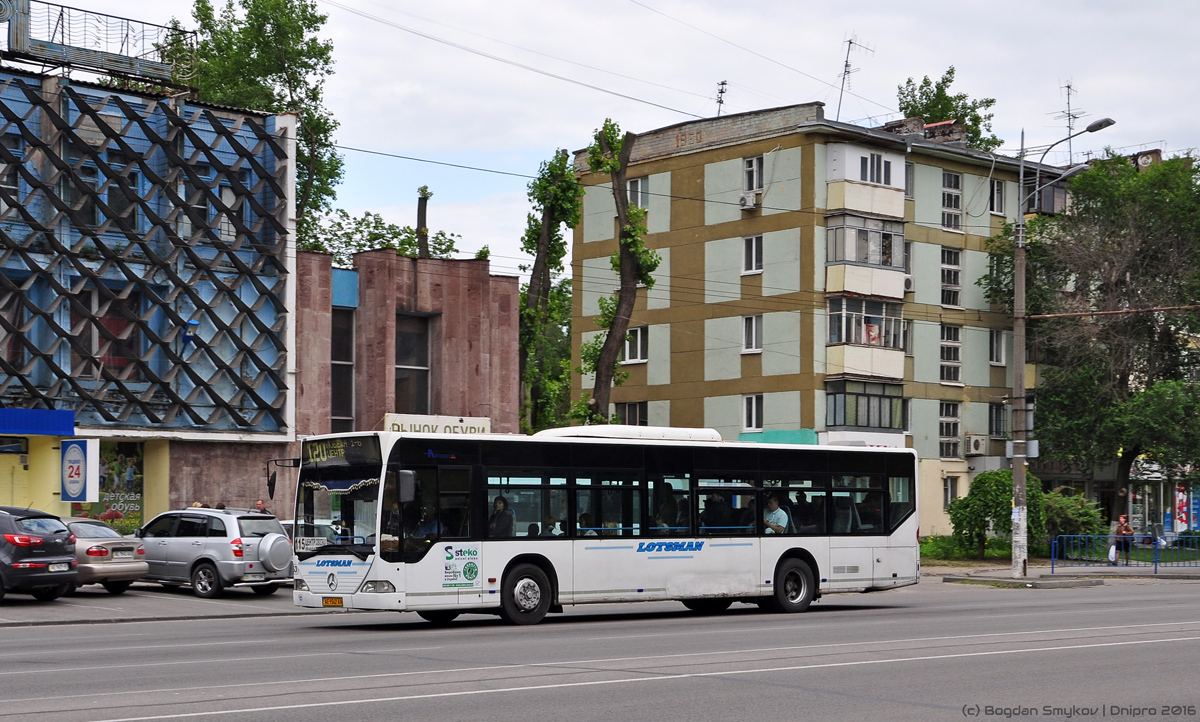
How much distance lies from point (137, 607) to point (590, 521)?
844cm

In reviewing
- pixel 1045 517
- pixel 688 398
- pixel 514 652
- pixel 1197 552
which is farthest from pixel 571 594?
pixel 688 398

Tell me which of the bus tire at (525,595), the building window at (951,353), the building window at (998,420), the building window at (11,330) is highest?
the building window at (951,353)

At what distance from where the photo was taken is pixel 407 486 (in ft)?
61.3

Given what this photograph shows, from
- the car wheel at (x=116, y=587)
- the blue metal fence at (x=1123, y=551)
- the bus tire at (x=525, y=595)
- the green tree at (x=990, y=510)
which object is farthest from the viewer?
the green tree at (x=990, y=510)

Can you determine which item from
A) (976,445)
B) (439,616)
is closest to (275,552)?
(439,616)

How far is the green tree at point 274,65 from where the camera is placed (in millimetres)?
50125

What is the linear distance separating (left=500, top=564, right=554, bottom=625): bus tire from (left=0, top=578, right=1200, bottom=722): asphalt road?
363mm

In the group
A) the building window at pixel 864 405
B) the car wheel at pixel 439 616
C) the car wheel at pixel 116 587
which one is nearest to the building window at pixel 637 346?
the building window at pixel 864 405

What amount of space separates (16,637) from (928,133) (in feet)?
150

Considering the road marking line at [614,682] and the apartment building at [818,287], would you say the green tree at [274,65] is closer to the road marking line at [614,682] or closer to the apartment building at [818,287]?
the apartment building at [818,287]

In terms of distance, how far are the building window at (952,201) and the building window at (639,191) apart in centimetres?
1110

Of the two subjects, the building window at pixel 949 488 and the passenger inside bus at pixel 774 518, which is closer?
the passenger inside bus at pixel 774 518

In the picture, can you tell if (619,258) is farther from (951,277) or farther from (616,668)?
(616,668)

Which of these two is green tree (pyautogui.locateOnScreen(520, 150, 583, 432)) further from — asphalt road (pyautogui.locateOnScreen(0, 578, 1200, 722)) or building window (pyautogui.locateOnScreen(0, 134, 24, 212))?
asphalt road (pyautogui.locateOnScreen(0, 578, 1200, 722))
